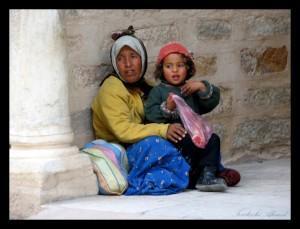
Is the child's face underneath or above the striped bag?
above

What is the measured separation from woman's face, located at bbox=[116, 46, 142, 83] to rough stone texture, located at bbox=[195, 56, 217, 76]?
0.93 m

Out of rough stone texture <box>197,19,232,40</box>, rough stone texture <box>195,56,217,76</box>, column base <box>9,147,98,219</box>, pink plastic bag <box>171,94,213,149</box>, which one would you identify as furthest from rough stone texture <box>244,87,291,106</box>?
column base <box>9,147,98,219</box>

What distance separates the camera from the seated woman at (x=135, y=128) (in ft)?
19.5

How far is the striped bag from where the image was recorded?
5.88m

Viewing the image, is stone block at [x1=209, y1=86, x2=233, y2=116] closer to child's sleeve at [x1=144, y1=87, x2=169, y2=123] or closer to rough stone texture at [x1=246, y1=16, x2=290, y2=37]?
rough stone texture at [x1=246, y1=16, x2=290, y2=37]

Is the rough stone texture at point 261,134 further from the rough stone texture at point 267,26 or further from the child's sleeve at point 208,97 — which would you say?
the child's sleeve at point 208,97

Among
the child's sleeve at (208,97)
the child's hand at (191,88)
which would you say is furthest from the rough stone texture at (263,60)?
the child's hand at (191,88)

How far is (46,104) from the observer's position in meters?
5.61

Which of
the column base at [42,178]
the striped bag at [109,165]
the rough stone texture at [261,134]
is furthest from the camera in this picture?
the rough stone texture at [261,134]

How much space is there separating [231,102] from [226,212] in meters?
2.29

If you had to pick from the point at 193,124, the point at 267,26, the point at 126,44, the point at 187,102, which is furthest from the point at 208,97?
the point at 267,26

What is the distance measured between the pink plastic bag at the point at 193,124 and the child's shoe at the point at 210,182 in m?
0.16
